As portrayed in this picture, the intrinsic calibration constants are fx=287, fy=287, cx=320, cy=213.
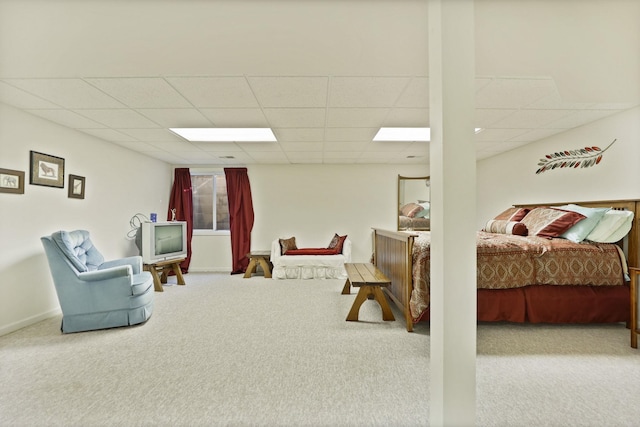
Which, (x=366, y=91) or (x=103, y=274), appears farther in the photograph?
(x=103, y=274)

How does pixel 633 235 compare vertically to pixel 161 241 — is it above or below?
above

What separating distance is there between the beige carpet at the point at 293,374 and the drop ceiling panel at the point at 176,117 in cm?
222

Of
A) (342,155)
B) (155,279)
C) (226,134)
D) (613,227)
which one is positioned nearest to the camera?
(613,227)

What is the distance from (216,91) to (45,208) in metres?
2.54

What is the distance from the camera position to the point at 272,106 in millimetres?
2889

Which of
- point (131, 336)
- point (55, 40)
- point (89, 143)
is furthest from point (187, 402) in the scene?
point (89, 143)

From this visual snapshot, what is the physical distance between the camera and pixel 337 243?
5637 mm

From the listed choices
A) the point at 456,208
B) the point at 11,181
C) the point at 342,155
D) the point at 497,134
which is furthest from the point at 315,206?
the point at 456,208

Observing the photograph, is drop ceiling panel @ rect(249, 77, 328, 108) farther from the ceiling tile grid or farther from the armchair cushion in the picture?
the armchair cushion

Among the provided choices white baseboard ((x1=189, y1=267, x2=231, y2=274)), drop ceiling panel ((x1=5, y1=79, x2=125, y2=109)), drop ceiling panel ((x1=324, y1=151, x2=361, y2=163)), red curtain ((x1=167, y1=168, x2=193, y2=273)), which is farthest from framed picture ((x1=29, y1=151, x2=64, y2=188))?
drop ceiling panel ((x1=324, y1=151, x2=361, y2=163))

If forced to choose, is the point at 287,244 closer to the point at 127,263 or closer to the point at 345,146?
the point at 345,146

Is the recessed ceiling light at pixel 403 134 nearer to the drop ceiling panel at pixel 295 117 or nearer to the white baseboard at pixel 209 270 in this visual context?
the drop ceiling panel at pixel 295 117

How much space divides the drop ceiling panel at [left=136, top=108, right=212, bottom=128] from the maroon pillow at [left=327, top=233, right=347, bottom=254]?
10.4 feet

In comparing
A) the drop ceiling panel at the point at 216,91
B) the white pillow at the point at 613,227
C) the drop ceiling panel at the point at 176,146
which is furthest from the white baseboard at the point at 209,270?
the white pillow at the point at 613,227
